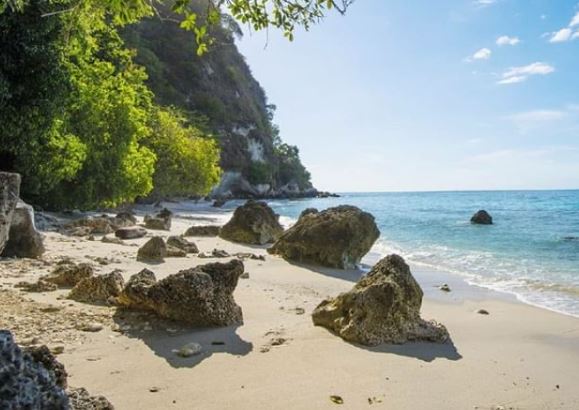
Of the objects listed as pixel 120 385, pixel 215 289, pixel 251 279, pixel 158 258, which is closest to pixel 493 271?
pixel 251 279

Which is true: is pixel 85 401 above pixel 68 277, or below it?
above

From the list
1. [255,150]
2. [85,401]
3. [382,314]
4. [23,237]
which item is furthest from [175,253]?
[255,150]

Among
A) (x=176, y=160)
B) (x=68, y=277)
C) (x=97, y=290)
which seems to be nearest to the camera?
(x=97, y=290)

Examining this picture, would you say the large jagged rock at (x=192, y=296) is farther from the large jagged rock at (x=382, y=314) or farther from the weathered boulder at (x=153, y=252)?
the weathered boulder at (x=153, y=252)

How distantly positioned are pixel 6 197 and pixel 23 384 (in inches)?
145

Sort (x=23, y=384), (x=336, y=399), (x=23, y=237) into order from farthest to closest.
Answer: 1. (x=23, y=237)
2. (x=336, y=399)
3. (x=23, y=384)

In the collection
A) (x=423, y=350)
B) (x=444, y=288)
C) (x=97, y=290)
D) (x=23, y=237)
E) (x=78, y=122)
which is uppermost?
(x=78, y=122)

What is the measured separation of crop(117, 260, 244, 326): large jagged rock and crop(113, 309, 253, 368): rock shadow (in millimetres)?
114

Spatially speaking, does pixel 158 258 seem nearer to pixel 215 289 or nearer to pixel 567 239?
pixel 215 289

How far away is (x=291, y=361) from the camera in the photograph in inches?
188

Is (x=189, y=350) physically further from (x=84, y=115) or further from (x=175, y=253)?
(x=84, y=115)

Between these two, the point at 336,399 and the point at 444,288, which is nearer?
the point at 336,399

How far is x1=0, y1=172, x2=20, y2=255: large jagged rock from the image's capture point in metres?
5.10

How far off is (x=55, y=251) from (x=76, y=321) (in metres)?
6.11
